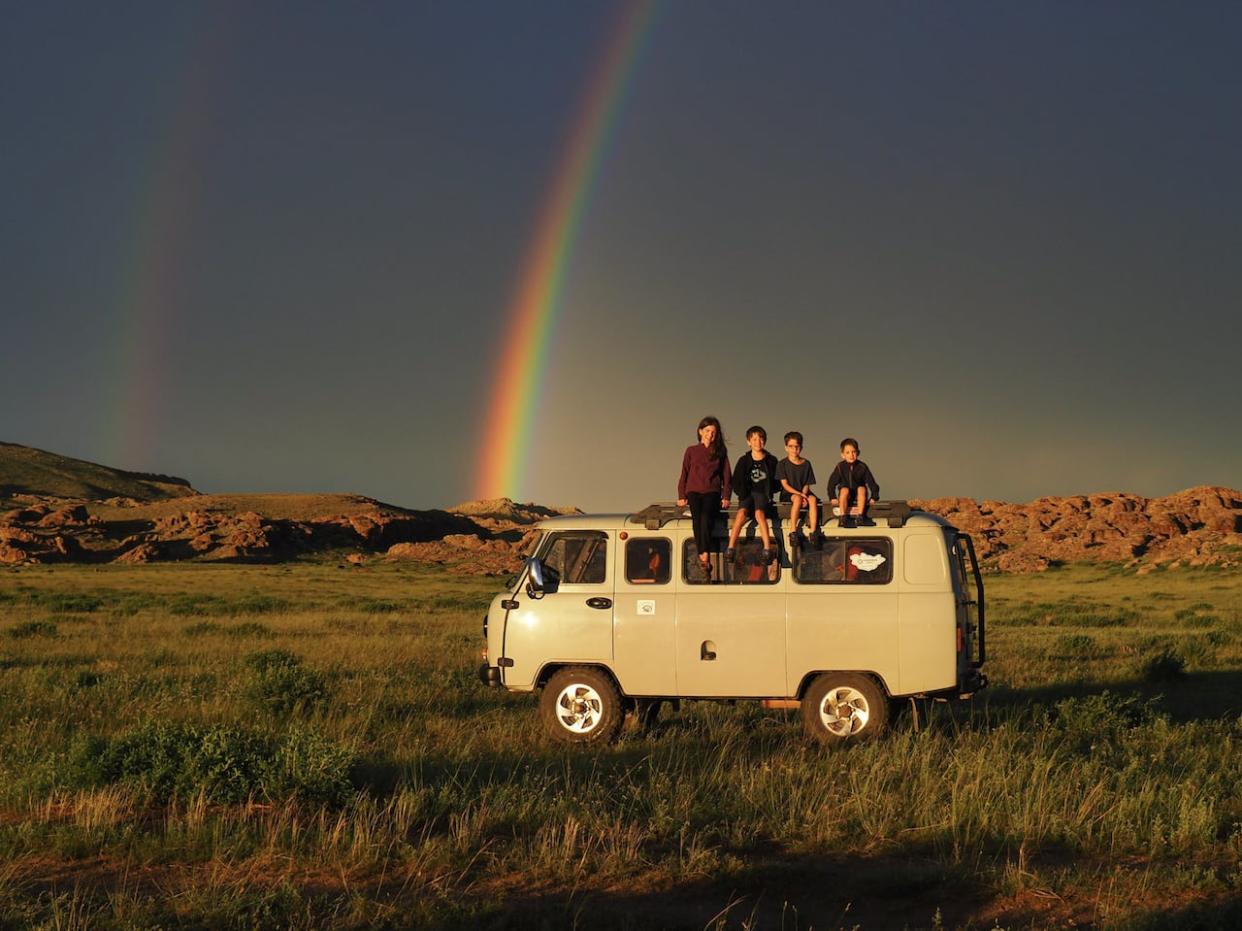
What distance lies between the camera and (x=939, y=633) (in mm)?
11250

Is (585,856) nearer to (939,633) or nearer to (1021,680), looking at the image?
(939,633)

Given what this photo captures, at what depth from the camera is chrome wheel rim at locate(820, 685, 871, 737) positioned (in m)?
11.6

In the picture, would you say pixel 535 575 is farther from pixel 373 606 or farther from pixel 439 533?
pixel 439 533

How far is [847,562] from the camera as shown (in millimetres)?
11680

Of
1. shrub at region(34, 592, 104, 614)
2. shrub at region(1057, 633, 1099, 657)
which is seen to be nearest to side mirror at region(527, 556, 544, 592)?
shrub at region(1057, 633, 1099, 657)

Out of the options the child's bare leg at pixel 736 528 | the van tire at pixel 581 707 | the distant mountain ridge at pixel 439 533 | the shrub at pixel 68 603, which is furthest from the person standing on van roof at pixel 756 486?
the distant mountain ridge at pixel 439 533

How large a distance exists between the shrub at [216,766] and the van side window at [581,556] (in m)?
3.57

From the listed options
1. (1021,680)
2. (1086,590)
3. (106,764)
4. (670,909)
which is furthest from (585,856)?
(1086,590)

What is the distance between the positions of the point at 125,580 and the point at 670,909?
59.8m

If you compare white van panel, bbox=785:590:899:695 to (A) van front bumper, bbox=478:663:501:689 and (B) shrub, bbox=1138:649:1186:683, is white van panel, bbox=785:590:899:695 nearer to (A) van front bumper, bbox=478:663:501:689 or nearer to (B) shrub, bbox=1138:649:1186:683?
(A) van front bumper, bbox=478:663:501:689

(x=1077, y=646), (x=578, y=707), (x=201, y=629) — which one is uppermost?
(x=1077, y=646)

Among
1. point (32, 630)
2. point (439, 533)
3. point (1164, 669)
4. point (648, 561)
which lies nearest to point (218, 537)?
point (439, 533)

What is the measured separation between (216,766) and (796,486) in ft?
20.6

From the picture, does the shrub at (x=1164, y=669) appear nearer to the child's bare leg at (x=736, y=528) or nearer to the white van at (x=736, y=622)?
the white van at (x=736, y=622)
